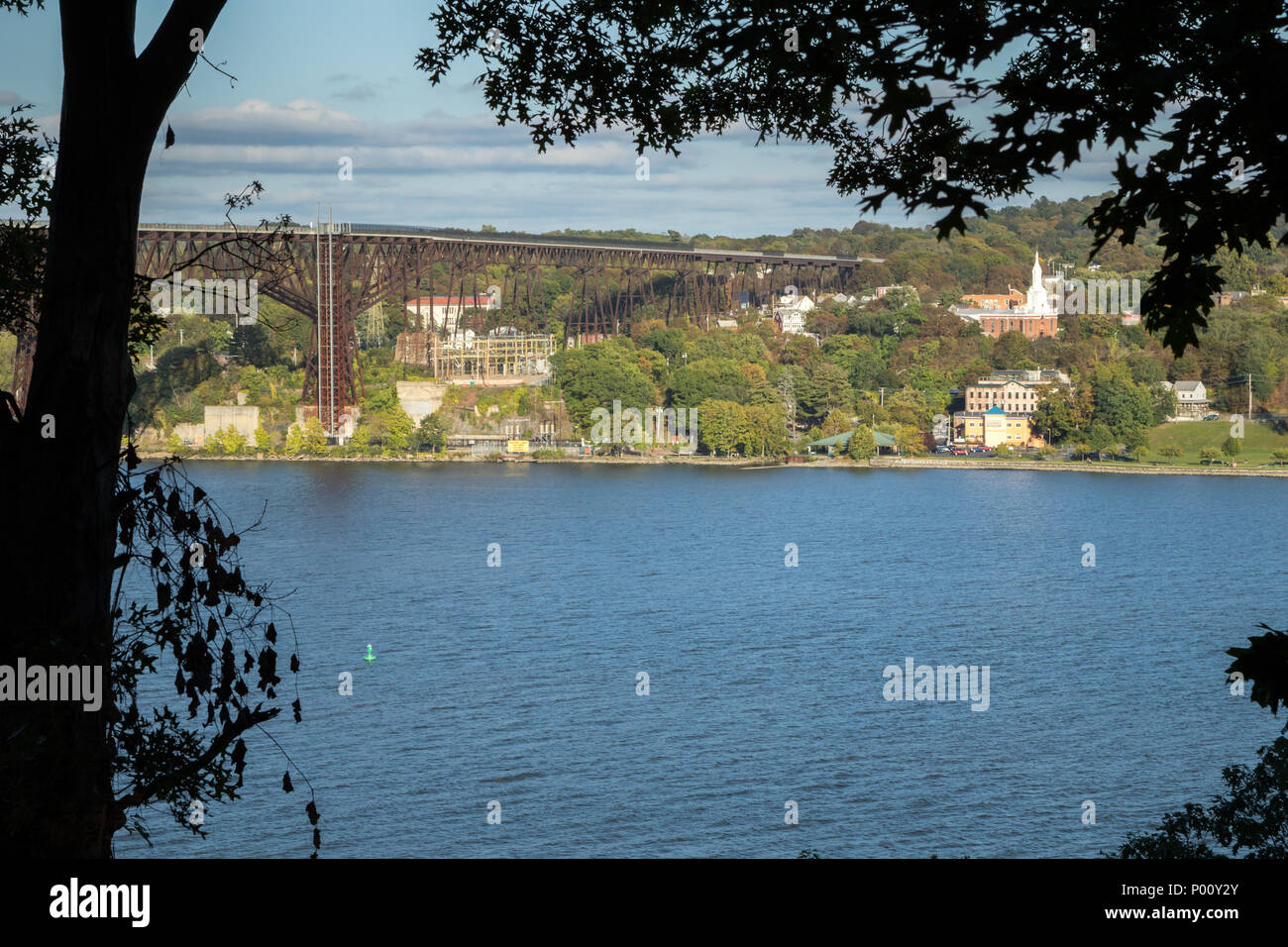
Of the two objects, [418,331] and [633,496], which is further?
[418,331]

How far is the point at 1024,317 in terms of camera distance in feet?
300

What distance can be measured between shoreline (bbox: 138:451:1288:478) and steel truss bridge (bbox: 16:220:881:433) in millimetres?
4669

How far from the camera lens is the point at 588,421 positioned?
7688cm

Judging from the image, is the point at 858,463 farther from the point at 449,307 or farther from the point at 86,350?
the point at 86,350

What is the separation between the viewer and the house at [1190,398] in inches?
2911

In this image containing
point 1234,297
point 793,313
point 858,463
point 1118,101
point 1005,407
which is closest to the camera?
point 1118,101

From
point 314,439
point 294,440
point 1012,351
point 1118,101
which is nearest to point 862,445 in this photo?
point 1012,351

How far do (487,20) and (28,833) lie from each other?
3012 mm

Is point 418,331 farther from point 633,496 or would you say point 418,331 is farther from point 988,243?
point 988,243

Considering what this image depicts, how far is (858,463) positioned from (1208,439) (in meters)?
18.0

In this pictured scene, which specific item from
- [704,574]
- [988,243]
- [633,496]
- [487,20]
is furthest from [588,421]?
[487,20]

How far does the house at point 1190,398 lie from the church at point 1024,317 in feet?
49.5

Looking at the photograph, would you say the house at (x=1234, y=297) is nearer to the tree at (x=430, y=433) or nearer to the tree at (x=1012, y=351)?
the tree at (x=1012, y=351)
